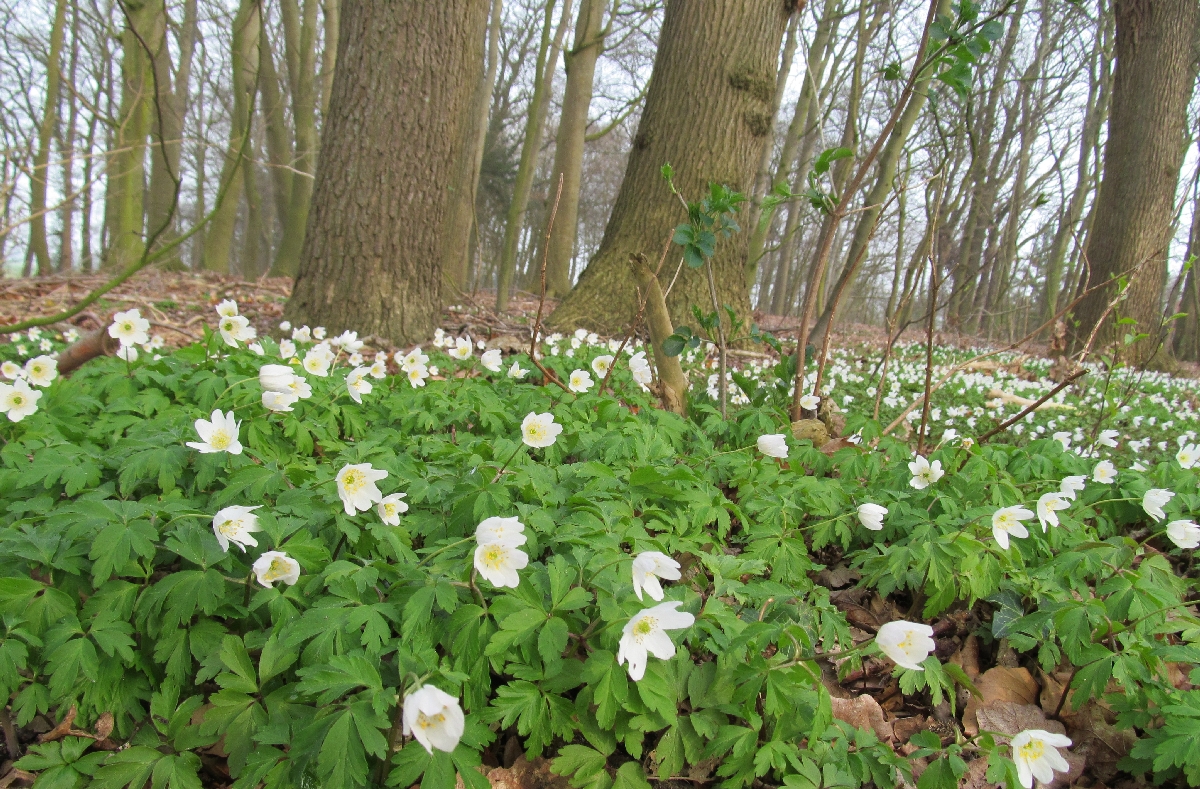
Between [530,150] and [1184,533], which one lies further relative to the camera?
[530,150]

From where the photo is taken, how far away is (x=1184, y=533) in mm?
2041

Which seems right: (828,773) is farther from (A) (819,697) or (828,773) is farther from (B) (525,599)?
(B) (525,599)

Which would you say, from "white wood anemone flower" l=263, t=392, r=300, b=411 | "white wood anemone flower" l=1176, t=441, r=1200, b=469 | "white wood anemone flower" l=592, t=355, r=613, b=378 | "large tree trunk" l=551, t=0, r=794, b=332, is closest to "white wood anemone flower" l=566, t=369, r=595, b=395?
"white wood anemone flower" l=592, t=355, r=613, b=378

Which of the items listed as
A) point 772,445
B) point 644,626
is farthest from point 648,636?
point 772,445

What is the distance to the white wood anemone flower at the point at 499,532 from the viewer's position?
4.61ft

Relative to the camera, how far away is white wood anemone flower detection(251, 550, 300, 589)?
4.88 ft

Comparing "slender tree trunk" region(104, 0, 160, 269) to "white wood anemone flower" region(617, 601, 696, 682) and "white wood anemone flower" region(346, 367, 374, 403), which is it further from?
"white wood anemone flower" region(617, 601, 696, 682)

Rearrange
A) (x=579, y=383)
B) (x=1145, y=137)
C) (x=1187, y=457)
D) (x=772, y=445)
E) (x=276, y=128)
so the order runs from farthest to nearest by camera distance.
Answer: (x=276, y=128) < (x=1145, y=137) < (x=579, y=383) < (x=1187, y=457) < (x=772, y=445)

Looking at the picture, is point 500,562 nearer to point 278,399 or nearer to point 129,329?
point 278,399

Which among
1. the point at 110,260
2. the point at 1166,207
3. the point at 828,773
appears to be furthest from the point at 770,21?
the point at 110,260

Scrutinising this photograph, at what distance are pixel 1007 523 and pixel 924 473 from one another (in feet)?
1.60

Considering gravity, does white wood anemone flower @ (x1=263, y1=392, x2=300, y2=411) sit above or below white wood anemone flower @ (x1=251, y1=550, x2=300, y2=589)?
above

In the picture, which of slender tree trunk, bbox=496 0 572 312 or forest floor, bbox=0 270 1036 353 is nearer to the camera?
forest floor, bbox=0 270 1036 353

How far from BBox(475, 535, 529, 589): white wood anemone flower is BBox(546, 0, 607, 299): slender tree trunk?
9189 millimetres
